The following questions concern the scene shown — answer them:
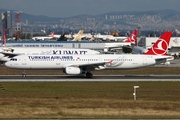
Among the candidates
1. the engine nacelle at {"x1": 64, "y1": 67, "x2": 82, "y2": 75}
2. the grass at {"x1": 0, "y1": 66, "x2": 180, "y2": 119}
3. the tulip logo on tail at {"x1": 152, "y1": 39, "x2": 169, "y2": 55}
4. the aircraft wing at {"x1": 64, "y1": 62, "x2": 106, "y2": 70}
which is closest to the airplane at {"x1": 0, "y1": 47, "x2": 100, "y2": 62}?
the tulip logo on tail at {"x1": 152, "y1": 39, "x2": 169, "y2": 55}

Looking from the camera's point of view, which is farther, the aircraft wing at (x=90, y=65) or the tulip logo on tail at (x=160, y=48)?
the tulip logo on tail at (x=160, y=48)

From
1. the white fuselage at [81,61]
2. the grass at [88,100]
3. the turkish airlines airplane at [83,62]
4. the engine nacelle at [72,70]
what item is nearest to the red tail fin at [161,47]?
the turkish airlines airplane at [83,62]

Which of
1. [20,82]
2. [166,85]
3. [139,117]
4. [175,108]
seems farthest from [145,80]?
[139,117]

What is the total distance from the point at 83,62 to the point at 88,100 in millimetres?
22582

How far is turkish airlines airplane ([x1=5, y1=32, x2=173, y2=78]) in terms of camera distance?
189 ft

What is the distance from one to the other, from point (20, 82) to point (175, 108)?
75.8ft

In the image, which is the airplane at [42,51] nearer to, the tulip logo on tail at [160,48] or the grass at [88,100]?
the tulip logo on tail at [160,48]

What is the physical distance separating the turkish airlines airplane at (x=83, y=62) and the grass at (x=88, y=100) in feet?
23.9

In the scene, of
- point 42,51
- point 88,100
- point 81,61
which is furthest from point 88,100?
point 42,51

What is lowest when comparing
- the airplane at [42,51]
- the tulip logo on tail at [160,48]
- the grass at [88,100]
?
the grass at [88,100]

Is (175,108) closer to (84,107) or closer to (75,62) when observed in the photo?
(84,107)

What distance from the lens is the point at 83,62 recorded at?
59.0 meters

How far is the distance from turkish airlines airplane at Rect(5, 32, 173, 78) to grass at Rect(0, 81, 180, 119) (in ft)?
23.9

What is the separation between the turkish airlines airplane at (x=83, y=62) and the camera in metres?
57.7
